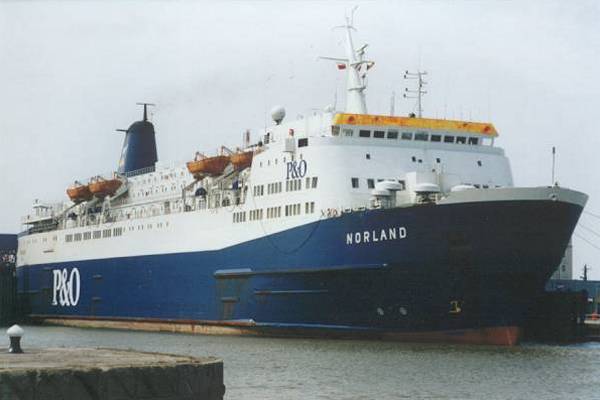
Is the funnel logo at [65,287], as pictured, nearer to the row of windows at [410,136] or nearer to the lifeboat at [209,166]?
the lifeboat at [209,166]

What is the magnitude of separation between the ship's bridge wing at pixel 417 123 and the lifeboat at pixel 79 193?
21043 mm

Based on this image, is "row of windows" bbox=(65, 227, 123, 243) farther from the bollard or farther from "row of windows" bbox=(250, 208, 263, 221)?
the bollard

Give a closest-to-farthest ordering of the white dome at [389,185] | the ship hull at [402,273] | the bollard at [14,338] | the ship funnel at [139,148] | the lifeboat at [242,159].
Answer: the bollard at [14,338] → the ship hull at [402,273] → the white dome at [389,185] → the lifeboat at [242,159] → the ship funnel at [139,148]

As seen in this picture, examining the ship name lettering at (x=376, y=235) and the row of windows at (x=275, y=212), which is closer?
the ship name lettering at (x=376, y=235)

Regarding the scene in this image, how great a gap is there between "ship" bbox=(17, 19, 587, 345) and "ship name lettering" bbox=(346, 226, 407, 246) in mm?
45

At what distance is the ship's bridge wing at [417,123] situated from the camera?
115 feet

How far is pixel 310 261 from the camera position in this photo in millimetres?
33062

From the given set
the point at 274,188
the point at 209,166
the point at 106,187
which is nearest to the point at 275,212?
the point at 274,188

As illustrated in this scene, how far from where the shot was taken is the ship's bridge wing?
35106 millimetres

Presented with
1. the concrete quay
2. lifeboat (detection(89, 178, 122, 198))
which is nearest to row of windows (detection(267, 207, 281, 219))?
lifeboat (detection(89, 178, 122, 198))

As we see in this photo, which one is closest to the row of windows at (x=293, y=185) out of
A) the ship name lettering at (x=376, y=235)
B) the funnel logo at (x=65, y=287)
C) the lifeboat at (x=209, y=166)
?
the ship name lettering at (x=376, y=235)

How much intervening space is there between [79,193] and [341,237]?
24237mm

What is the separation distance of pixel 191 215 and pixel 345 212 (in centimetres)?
1057

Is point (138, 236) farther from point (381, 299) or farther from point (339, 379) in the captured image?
point (339, 379)
